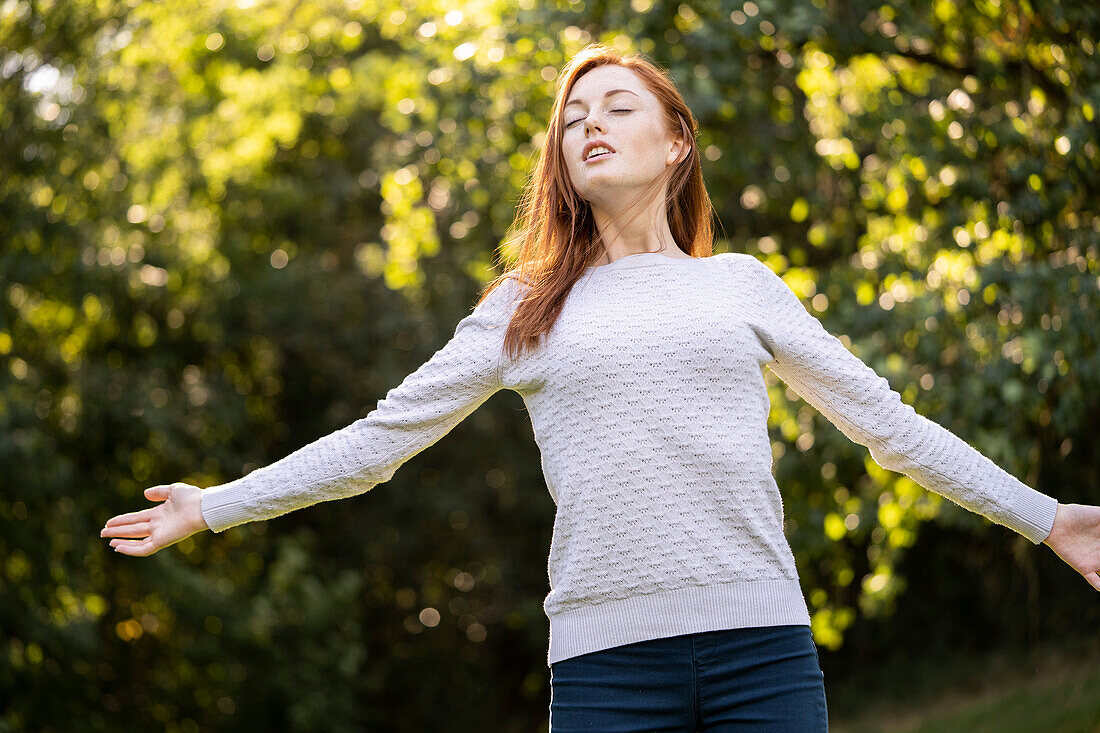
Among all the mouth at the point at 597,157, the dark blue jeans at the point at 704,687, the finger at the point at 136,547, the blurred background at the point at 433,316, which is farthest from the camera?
the blurred background at the point at 433,316

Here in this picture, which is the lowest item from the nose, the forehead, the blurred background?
the blurred background

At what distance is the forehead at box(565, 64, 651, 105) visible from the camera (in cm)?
193

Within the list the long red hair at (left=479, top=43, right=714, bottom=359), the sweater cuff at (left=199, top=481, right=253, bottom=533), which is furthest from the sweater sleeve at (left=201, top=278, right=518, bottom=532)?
the long red hair at (left=479, top=43, right=714, bottom=359)

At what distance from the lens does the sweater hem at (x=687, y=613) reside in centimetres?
164

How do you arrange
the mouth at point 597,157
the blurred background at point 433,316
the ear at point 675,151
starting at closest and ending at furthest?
the mouth at point 597,157
the ear at point 675,151
the blurred background at point 433,316

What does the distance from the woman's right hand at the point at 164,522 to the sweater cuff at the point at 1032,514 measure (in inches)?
50.7

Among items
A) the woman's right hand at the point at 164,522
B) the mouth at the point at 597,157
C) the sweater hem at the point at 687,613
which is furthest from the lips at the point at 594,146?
the woman's right hand at the point at 164,522

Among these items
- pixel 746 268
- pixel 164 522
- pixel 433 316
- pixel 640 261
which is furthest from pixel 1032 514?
pixel 433 316

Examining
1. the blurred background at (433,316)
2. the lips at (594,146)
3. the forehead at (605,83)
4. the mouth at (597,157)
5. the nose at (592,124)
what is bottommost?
the blurred background at (433,316)

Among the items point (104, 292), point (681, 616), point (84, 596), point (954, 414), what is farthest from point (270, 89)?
point (681, 616)

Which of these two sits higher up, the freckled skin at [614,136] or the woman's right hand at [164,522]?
the freckled skin at [614,136]

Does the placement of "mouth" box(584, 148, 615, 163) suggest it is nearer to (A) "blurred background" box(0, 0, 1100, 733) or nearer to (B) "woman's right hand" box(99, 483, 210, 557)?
(B) "woman's right hand" box(99, 483, 210, 557)

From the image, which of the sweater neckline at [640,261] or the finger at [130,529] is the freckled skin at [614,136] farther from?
the finger at [130,529]

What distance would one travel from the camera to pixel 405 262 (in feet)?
20.1
